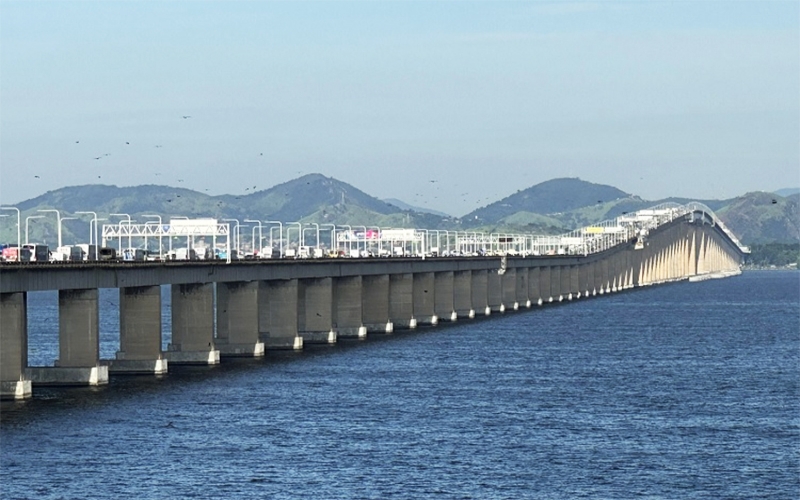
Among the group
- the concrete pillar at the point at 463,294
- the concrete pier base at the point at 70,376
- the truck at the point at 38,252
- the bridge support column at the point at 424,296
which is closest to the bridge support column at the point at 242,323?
the truck at the point at 38,252

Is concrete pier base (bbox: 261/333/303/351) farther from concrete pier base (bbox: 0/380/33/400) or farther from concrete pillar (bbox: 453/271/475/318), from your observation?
concrete pillar (bbox: 453/271/475/318)

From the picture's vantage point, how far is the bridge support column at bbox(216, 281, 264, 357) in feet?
395

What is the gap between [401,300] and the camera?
550 ft

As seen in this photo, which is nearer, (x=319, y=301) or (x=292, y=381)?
(x=292, y=381)

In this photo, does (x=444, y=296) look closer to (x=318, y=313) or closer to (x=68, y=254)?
(x=318, y=313)

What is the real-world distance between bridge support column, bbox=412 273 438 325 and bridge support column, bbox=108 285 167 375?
74.5 m

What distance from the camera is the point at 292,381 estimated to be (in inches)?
3974

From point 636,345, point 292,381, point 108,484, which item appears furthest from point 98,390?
point 636,345

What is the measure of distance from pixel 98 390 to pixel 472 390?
22596 millimetres

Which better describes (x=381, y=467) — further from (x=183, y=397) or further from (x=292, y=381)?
(x=292, y=381)

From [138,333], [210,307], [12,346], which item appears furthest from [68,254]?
[12,346]

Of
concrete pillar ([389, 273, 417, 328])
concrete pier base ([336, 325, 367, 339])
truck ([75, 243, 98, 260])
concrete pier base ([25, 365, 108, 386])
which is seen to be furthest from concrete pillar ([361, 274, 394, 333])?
concrete pier base ([25, 365, 108, 386])

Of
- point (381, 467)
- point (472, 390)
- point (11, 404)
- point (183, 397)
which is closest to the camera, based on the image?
point (381, 467)

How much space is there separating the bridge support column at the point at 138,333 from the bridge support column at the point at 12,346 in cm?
1661
